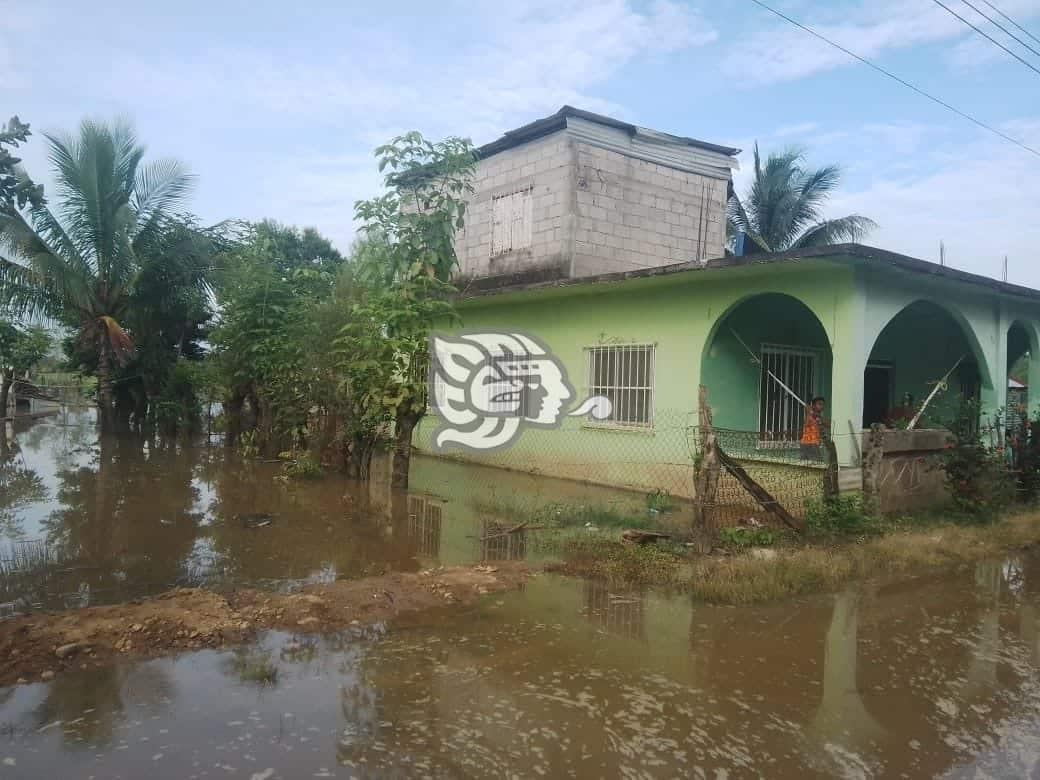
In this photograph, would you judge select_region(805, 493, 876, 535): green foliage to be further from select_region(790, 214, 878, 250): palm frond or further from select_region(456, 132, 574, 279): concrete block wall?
select_region(790, 214, 878, 250): palm frond

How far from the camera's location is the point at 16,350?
907 inches

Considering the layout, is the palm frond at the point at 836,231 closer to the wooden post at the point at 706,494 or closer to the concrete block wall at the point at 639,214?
the concrete block wall at the point at 639,214

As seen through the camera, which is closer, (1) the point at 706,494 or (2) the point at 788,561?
(2) the point at 788,561

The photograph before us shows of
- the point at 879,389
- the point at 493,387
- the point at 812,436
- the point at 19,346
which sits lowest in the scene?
the point at 812,436

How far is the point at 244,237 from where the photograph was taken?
15977 millimetres

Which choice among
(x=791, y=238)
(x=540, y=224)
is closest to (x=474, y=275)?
(x=540, y=224)

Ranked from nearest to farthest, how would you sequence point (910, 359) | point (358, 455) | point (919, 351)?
point (358, 455) → point (910, 359) → point (919, 351)

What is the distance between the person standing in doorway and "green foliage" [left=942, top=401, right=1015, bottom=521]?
141 cm

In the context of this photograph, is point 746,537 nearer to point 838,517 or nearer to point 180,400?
point 838,517

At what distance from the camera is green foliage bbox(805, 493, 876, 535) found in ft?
24.0

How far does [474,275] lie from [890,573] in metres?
10.6

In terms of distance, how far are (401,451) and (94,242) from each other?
11.4 metres

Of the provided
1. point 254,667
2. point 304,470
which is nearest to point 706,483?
point 254,667

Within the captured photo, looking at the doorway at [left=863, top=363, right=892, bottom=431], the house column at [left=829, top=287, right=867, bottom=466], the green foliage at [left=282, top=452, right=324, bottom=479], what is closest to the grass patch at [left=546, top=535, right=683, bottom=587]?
Answer: the house column at [left=829, top=287, right=867, bottom=466]
